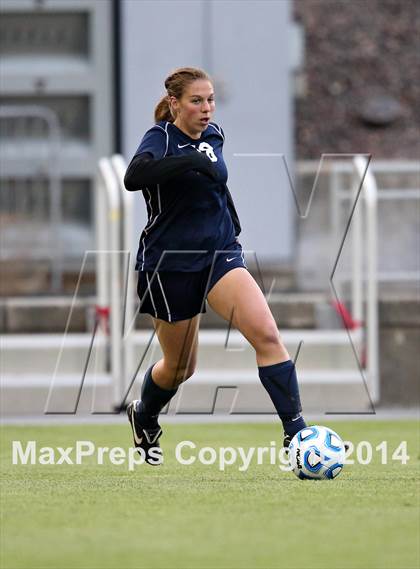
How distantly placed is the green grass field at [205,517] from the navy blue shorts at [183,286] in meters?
0.74

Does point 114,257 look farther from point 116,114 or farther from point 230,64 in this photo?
point 230,64

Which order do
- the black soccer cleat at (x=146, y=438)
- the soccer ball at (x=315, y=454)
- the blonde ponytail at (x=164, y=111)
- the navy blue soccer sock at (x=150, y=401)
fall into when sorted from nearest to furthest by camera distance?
the soccer ball at (x=315, y=454)
the blonde ponytail at (x=164, y=111)
the navy blue soccer sock at (x=150, y=401)
the black soccer cleat at (x=146, y=438)

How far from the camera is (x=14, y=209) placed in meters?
12.8

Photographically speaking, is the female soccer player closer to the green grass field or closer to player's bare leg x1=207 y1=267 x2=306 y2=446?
player's bare leg x1=207 y1=267 x2=306 y2=446

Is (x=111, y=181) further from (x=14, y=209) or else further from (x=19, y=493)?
(x=19, y=493)

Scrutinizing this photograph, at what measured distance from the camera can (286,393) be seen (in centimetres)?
723

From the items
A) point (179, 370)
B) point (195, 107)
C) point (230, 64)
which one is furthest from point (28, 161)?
point (195, 107)

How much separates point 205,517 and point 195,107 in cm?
214

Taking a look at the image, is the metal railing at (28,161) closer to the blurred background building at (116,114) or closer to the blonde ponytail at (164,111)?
the blurred background building at (116,114)

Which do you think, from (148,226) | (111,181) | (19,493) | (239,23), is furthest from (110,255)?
(19,493)

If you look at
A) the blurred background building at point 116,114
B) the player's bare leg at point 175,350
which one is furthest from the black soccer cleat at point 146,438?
the blurred background building at point 116,114

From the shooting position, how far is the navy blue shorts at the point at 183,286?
7.41 metres

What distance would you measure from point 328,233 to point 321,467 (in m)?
Answer: 5.25

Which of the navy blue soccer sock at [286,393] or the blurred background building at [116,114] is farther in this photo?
the blurred background building at [116,114]
